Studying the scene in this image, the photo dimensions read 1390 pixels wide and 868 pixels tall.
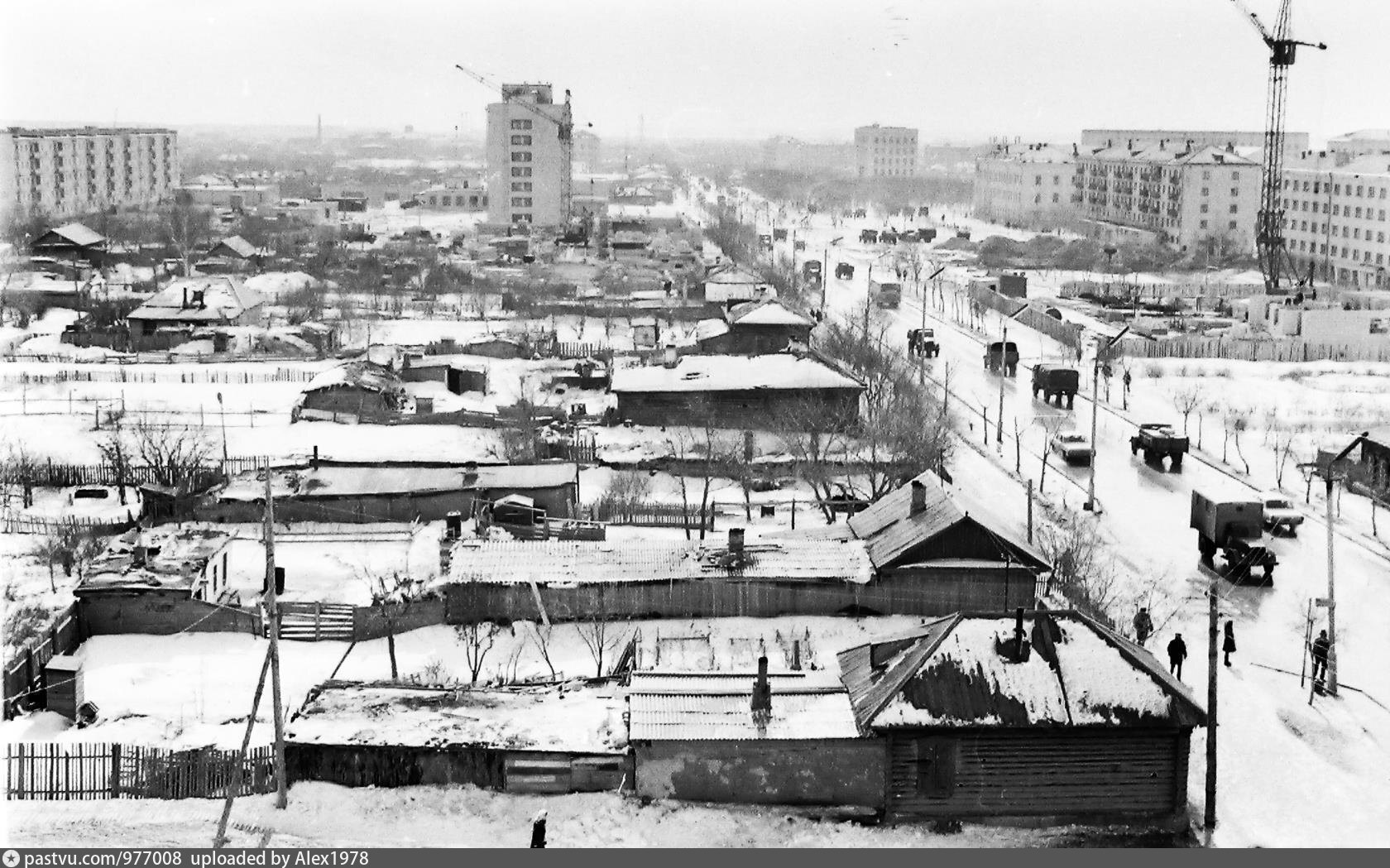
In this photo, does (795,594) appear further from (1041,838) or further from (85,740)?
(85,740)

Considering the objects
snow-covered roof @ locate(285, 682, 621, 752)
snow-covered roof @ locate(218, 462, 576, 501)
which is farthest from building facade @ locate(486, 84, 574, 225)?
snow-covered roof @ locate(285, 682, 621, 752)

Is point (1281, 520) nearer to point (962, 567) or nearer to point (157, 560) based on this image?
point (962, 567)

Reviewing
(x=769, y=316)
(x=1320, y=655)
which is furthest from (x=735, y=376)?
(x=1320, y=655)

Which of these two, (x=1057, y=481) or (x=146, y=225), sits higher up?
(x=146, y=225)

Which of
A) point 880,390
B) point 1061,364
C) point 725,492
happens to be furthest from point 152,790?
point 1061,364

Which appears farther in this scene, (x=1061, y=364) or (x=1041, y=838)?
(x=1061, y=364)

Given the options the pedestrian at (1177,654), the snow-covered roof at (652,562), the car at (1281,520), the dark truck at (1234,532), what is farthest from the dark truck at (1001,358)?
the pedestrian at (1177,654)
